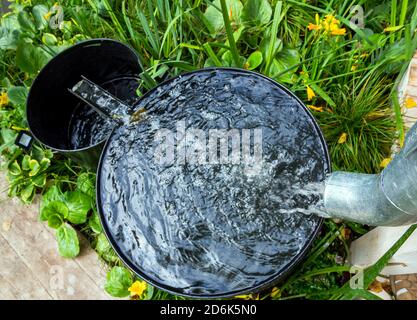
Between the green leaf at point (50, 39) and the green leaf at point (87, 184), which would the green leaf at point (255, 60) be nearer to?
the green leaf at point (87, 184)

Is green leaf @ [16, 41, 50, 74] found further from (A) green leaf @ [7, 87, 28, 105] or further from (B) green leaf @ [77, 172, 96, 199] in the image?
(B) green leaf @ [77, 172, 96, 199]

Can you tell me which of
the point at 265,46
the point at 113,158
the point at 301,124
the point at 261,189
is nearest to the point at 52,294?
the point at 113,158

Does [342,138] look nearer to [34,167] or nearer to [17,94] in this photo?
[34,167]

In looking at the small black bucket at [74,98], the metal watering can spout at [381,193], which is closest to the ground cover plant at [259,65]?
the small black bucket at [74,98]

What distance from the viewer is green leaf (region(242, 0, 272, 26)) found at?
84.2 inches

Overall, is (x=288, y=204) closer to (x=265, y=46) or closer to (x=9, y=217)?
(x=265, y=46)

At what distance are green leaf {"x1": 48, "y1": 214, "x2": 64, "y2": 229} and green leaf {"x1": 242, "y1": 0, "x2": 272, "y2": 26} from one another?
1388mm

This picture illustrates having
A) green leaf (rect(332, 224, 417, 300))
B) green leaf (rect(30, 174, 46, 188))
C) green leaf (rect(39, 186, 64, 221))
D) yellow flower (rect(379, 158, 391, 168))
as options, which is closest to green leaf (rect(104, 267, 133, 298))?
green leaf (rect(39, 186, 64, 221))

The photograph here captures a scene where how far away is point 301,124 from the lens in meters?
1.70

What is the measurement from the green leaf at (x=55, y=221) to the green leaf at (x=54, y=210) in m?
0.01

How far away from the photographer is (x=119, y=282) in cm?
198

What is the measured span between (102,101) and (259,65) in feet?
2.71

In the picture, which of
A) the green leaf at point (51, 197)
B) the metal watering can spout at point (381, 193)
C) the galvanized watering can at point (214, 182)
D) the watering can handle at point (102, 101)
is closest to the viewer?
the metal watering can spout at point (381, 193)

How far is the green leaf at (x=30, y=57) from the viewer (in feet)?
7.41
